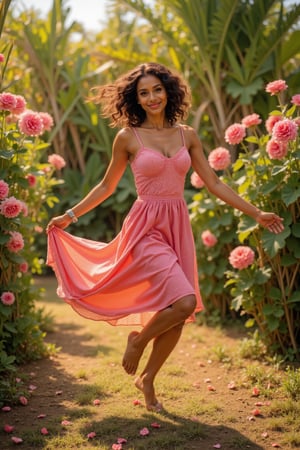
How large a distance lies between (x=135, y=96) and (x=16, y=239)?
1.05 m

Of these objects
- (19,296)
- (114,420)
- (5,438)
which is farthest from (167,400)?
(19,296)

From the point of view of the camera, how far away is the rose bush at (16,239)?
136 inches

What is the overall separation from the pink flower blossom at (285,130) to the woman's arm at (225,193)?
418 mm

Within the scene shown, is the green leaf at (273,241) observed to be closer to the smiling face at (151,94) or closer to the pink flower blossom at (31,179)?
the smiling face at (151,94)

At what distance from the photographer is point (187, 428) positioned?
2.94 metres

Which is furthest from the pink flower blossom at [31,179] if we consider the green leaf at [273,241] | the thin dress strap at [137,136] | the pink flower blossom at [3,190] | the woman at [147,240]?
the green leaf at [273,241]

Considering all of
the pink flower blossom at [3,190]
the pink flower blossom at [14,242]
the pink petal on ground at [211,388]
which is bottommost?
the pink petal on ground at [211,388]

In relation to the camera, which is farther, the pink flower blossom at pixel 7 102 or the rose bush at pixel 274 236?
the rose bush at pixel 274 236

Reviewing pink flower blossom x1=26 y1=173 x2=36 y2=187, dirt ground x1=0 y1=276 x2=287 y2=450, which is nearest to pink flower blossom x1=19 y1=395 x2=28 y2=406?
dirt ground x1=0 y1=276 x2=287 y2=450

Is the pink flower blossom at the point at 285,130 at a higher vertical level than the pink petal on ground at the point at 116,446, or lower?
higher

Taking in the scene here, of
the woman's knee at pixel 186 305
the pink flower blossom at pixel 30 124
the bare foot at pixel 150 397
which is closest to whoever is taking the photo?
the woman's knee at pixel 186 305

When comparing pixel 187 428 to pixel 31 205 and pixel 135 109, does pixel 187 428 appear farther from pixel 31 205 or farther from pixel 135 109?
pixel 31 205

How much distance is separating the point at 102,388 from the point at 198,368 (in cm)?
71

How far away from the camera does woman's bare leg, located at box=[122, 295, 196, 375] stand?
293 cm
